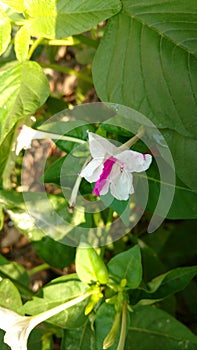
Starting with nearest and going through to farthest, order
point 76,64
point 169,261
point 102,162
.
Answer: point 102,162 → point 169,261 → point 76,64

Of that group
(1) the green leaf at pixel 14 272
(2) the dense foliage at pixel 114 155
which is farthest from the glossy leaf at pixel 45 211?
(1) the green leaf at pixel 14 272

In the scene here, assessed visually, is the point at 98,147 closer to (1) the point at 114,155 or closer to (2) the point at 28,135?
(1) the point at 114,155

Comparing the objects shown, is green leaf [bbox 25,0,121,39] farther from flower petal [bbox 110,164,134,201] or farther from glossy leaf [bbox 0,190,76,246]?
glossy leaf [bbox 0,190,76,246]

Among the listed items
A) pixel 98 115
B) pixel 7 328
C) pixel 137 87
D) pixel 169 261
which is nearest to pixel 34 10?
pixel 137 87

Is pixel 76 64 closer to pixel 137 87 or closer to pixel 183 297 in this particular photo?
pixel 183 297

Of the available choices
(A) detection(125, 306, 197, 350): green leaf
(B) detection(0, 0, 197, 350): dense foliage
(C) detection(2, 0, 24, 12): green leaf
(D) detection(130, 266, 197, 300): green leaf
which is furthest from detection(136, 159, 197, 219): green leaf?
(C) detection(2, 0, 24, 12): green leaf

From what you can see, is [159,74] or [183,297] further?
[183,297]

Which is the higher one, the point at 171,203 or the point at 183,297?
the point at 171,203
